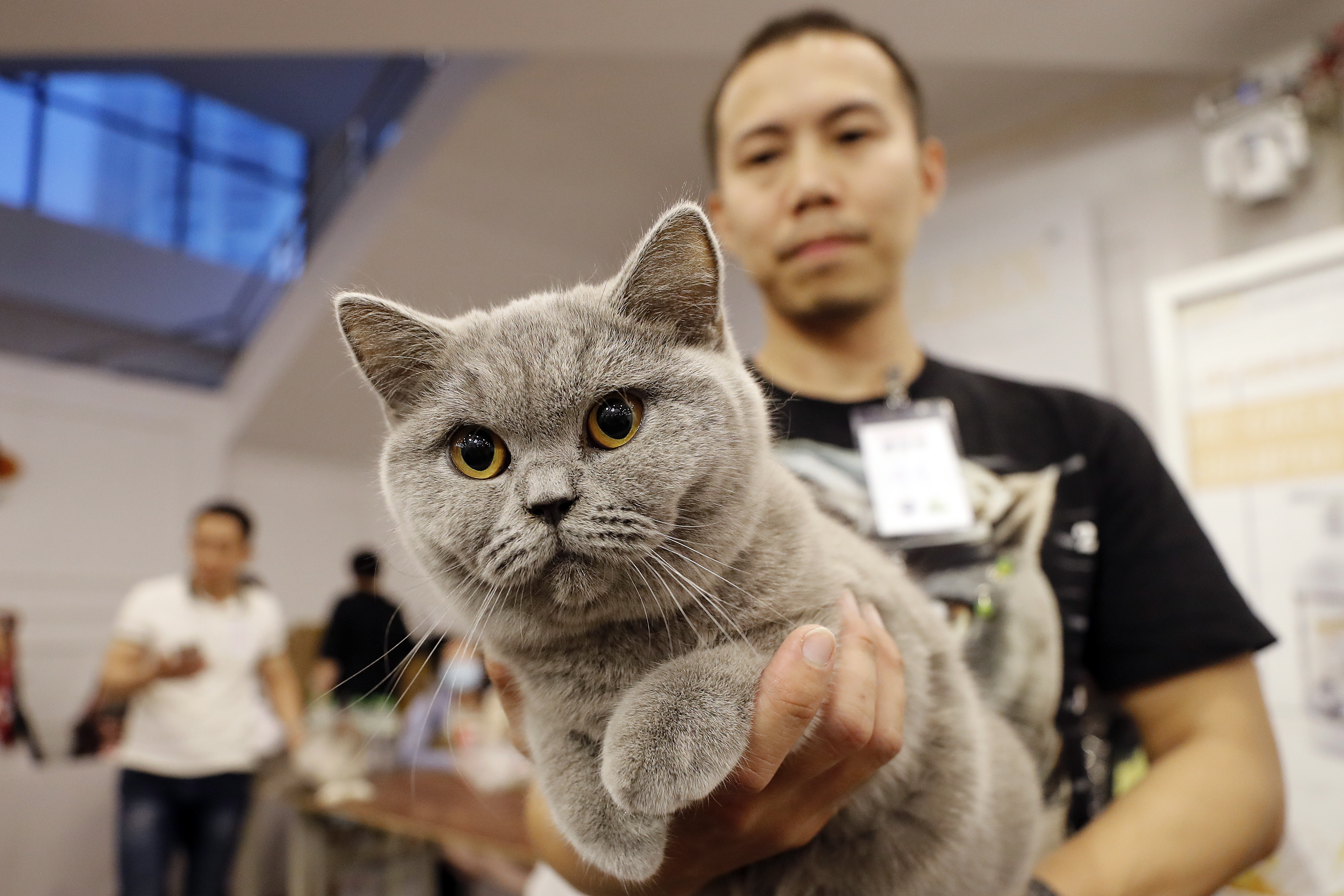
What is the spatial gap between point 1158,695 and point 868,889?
0.66 meters

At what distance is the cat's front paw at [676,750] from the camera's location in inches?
22.6

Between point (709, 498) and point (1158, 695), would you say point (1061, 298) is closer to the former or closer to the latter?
point (1158, 695)

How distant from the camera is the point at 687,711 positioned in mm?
593

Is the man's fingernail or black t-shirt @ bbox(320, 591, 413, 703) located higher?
the man's fingernail

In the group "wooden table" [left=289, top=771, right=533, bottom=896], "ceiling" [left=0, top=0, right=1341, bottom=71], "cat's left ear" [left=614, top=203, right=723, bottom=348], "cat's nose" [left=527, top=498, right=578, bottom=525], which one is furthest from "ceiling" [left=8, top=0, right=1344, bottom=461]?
"wooden table" [left=289, top=771, right=533, bottom=896]

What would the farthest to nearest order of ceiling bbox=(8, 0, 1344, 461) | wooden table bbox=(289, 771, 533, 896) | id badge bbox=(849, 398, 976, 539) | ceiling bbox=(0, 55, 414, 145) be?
1. ceiling bbox=(0, 55, 414, 145)
2. wooden table bbox=(289, 771, 533, 896)
3. ceiling bbox=(8, 0, 1344, 461)
4. id badge bbox=(849, 398, 976, 539)

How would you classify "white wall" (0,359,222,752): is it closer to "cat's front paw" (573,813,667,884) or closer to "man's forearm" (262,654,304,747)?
"man's forearm" (262,654,304,747)

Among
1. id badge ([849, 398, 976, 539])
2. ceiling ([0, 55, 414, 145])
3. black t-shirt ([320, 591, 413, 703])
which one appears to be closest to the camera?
black t-shirt ([320, 591, 413, 703])

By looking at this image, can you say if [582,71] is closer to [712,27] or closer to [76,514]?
[712,27]

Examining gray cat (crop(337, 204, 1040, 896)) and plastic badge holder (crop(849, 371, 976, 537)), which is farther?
plastic badge holder (crop(849, 371, 976, 537))

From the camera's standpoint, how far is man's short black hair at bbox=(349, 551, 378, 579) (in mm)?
796

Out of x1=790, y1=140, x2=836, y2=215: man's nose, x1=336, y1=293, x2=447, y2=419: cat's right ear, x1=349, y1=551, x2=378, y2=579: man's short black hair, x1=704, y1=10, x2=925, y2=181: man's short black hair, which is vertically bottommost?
x1=349, y1=551, x2=378, y2=579: man's short black hair

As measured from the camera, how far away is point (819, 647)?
1.92 ft

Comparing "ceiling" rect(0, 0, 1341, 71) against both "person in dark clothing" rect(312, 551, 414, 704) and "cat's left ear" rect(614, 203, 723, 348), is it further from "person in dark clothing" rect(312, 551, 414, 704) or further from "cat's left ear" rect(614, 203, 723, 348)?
"cat's left ear" rect(614, 203, 723, 348)
